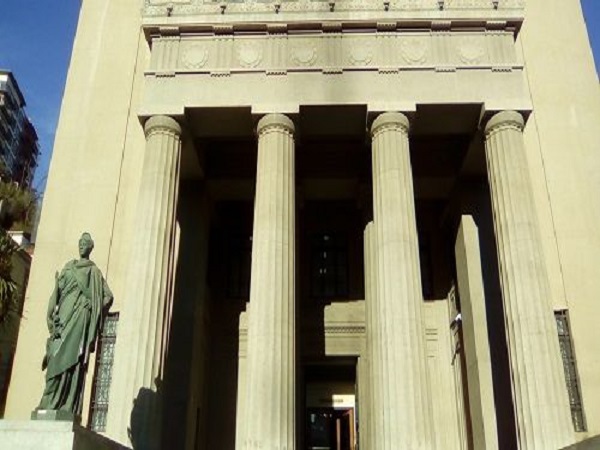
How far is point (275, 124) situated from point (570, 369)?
11011 millimetres

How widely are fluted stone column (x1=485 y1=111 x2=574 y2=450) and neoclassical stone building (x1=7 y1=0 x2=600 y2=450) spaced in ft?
0.17

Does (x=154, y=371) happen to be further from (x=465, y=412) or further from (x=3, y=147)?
(x=3, y=147)

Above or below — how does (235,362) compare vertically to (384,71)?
below

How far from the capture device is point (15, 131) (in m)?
77.5

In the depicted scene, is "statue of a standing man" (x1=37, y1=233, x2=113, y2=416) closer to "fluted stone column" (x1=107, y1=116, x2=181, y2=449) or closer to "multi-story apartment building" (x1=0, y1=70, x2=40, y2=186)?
"fluted stone column" (x1=107, y1=116, x2=181, y2=449)

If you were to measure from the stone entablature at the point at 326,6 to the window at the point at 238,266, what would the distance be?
818 cm

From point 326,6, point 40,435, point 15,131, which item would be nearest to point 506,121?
point 326,6

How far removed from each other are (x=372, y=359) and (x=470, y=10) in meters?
10.5

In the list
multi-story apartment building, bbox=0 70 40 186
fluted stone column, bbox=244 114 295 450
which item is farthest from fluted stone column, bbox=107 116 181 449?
multi-story apartment building, bbox=0 70 40 186

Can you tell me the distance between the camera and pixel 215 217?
2408 cm

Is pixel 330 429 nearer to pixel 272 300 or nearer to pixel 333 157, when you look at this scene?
pixel 272 300

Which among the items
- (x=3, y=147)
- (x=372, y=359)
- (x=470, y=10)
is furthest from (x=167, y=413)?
(x=3, y=147)

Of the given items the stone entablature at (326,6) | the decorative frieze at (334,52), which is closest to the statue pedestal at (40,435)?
the decorative frieze at (334,52)

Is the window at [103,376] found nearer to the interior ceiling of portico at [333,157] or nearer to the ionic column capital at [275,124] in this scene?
the interior ceiling of portico at [333,157]
